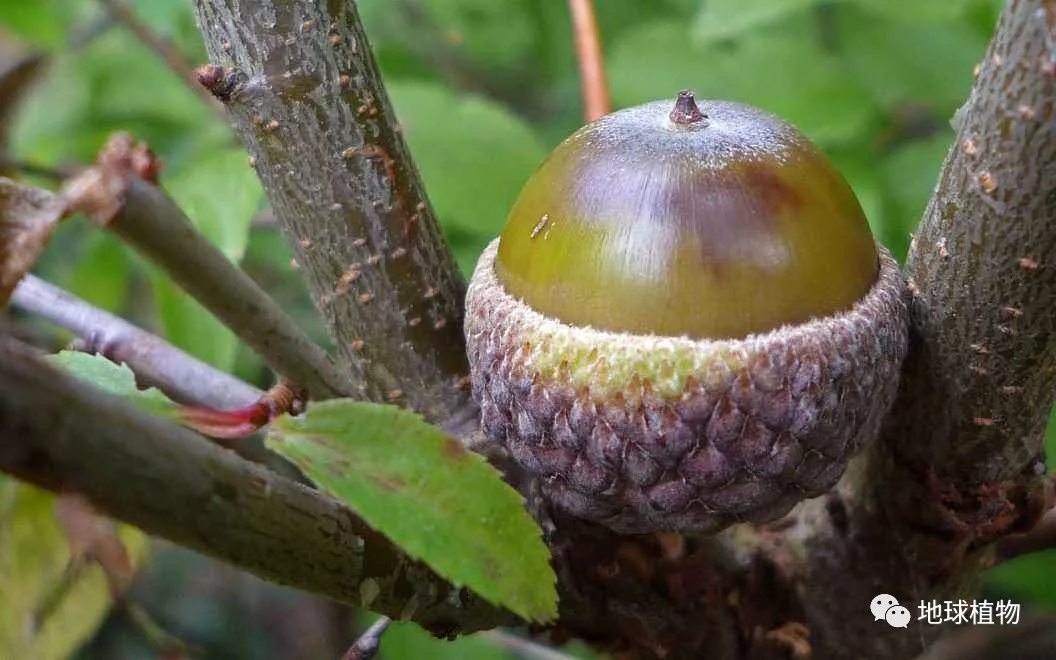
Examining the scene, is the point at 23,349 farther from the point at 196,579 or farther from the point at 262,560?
the point at 196,579

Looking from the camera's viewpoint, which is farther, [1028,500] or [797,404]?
[1028,500]

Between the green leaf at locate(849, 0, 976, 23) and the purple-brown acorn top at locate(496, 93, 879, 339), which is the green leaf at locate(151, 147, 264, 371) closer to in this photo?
the purple-brown acorn top at locate(496, 93, 879, 339)

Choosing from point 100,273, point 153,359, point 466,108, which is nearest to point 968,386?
point 153,359

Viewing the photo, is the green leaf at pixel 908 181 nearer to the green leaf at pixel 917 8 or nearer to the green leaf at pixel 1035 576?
the green leaf at pixel 917 8

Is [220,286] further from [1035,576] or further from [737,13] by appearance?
[1035,576]

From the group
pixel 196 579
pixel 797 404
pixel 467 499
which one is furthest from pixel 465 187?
pixel 196 579

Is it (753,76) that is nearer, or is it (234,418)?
(234,418)
